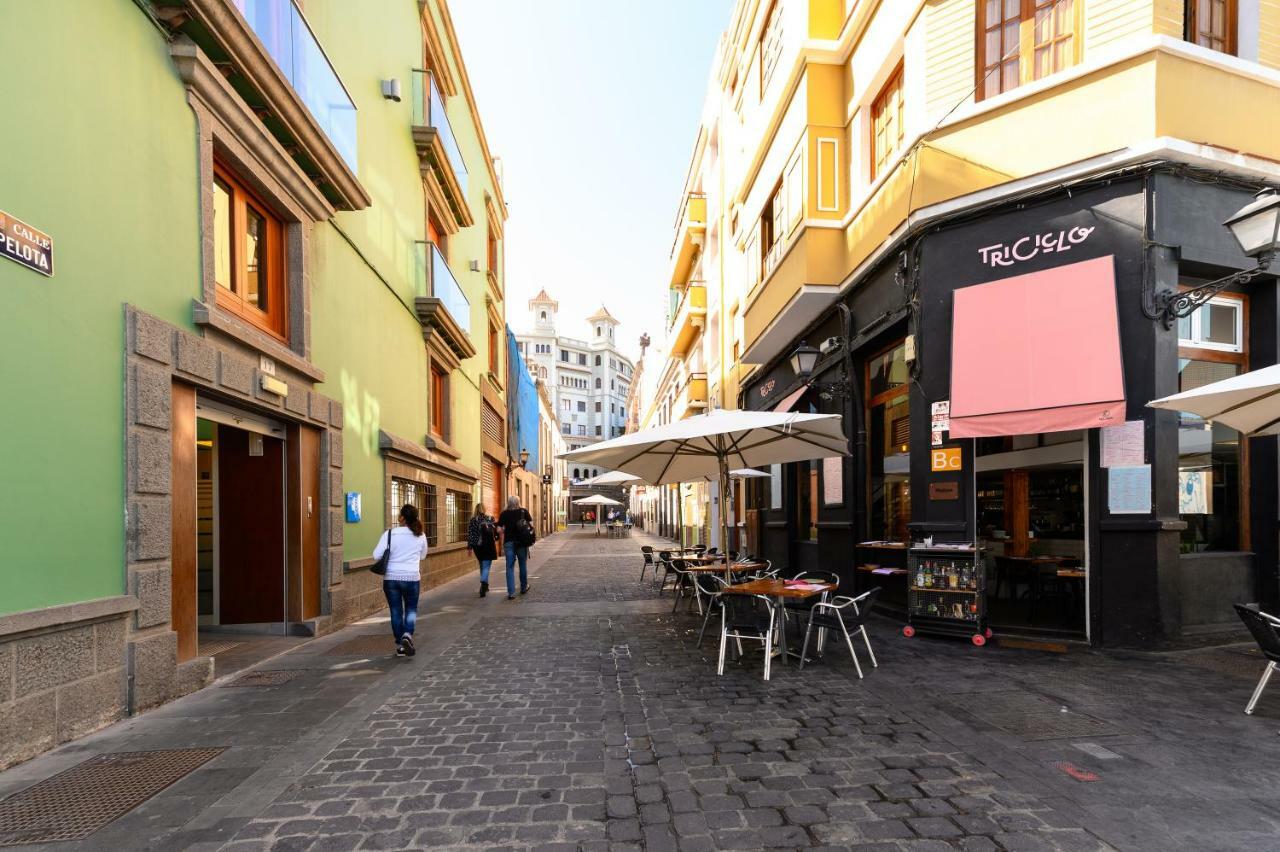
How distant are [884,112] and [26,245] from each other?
10012 mm

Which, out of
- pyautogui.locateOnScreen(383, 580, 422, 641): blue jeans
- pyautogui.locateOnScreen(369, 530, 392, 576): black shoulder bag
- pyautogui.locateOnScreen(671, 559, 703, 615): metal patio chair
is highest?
pyautogui.locateOnScreen(369, 530, 392, 576): black shoulder bag

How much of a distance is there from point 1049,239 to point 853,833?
690 centimetres

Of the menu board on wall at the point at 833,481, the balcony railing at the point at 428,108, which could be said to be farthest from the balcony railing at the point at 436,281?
the menu board on wall at the point at 833,481

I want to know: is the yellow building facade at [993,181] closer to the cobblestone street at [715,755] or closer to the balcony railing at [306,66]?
the cobblestone street at [715,755]

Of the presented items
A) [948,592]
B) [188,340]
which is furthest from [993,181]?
[188,340]

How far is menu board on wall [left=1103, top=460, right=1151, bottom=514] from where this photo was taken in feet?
22.2

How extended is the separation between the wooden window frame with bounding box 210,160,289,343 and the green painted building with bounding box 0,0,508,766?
1.3 inches

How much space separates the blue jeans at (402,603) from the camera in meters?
7.06

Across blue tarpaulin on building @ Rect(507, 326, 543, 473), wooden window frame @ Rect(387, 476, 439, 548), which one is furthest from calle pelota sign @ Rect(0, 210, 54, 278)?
blue tarpaulin on building @ Rect(507, 326, 543, 473)

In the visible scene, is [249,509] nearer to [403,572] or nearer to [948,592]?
[403,572]

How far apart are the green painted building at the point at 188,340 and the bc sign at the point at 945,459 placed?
7.72m

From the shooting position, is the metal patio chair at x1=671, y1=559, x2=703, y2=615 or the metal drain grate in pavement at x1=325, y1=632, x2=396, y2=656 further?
the metal patio chair at x1=671, y1=559, x2=703, y2=615

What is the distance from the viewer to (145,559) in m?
5.12

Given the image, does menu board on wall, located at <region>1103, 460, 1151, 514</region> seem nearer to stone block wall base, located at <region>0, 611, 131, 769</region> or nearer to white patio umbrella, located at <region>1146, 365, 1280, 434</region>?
white patio umbrella, located at <region>1146, 365, 1280, 434</region>
